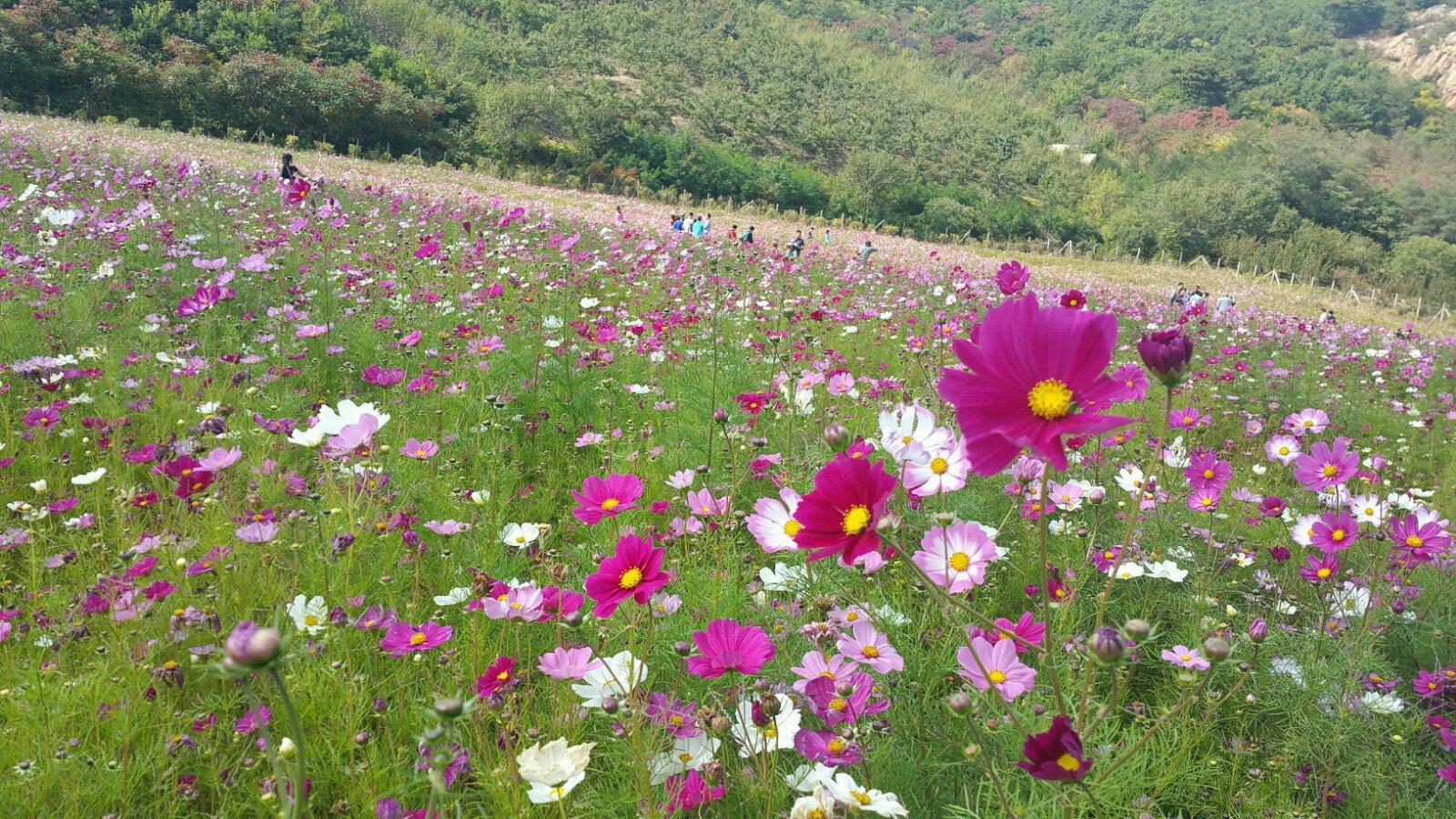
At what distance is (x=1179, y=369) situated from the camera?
2.21ft

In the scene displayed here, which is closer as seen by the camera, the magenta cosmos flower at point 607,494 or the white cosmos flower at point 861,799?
the white cosmos flower at point 861,799

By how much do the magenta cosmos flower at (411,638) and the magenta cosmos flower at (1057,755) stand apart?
32.6 inches

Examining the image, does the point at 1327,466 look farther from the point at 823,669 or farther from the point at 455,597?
the point at 455,597

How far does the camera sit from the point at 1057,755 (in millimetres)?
585

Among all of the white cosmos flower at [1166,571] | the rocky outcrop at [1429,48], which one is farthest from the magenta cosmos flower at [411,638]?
the rocky outcrop at [1429,48]

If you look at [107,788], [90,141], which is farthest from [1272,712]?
[90,141]

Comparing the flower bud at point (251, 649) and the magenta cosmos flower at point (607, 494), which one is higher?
the flower bud at point (251, 649)

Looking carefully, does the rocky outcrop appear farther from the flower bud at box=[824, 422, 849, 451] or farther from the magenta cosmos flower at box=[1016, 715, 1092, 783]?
the magenta cosmos flower at box=[1016, 715, 1092, 783]

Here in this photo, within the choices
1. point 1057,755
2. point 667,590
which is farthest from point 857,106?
point 1057,755

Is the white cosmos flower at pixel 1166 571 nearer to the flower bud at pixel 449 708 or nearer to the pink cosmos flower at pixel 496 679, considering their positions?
the pink cosmos flower at pixel 496 679

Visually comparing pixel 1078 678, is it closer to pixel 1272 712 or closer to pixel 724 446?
pixel 1272 712

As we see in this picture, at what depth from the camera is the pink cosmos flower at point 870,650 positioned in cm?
99

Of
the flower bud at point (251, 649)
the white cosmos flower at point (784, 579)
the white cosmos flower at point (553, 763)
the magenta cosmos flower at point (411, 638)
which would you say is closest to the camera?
the flower bud at point (251, 649)

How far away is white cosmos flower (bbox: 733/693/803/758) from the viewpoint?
36.6 inches
